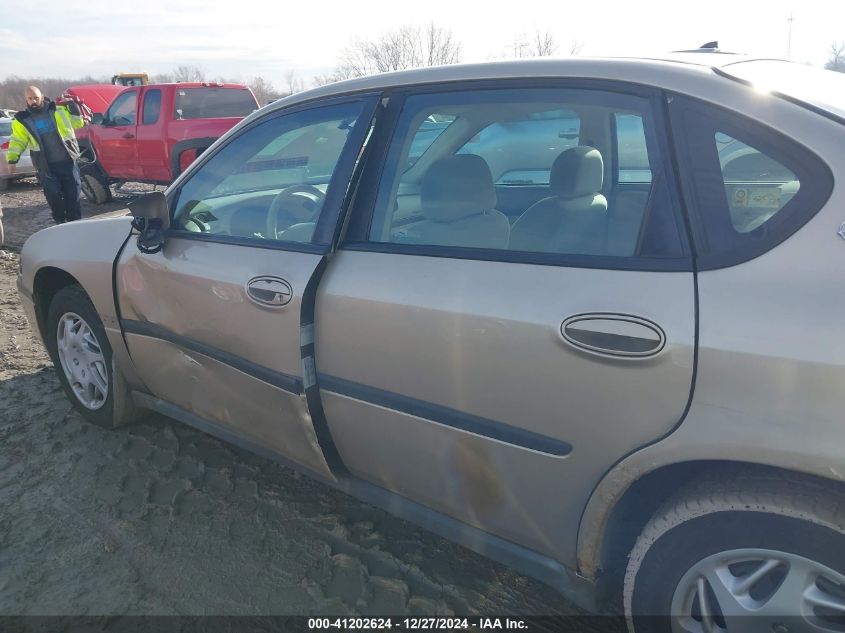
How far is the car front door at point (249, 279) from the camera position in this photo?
7.36 ft

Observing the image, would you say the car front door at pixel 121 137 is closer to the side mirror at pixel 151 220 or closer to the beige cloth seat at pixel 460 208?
the side mirror at pixel 151 220

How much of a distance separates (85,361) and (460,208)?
7.86ft

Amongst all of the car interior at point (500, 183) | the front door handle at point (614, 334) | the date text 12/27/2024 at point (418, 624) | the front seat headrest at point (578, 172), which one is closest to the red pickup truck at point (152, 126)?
the car interior at point (500, 183)

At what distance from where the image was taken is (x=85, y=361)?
11.2ft

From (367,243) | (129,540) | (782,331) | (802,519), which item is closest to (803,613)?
(802,519)

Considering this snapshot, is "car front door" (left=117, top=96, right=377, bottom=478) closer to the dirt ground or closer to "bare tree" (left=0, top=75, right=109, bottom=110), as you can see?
the dirt ground

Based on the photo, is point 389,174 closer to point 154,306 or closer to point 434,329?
point 434,329

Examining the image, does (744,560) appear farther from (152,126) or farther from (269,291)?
(152,126)

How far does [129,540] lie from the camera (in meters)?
2.58

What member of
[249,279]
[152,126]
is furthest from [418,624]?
[152,126]

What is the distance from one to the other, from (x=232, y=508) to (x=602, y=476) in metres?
1.75

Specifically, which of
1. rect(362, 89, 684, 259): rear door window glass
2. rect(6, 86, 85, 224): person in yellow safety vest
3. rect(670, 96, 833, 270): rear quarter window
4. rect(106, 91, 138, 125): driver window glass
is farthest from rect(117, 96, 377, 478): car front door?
rect(106, 91, 138, 125): driver window glass

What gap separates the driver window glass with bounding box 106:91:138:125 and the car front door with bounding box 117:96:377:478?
944 centimetres

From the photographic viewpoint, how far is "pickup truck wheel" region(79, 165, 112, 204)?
11328 millimetres
